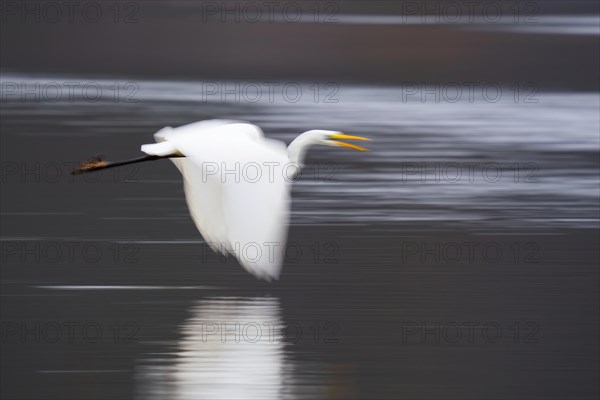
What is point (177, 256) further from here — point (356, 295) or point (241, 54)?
point (241, 54)

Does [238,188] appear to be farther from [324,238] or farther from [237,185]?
[324,238]

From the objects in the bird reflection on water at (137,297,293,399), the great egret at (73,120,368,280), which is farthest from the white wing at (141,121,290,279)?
the bird reflection on water at (137,297,293,399)

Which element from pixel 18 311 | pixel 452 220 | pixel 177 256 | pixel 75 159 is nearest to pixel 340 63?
pixel 75 159

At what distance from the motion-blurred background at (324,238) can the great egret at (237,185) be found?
56 centimetres

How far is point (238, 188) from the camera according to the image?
771cm

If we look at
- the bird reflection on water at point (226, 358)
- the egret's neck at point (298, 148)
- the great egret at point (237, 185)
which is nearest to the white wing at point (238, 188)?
the great egret at point (237, 185)

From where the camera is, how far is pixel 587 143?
50.2 ft

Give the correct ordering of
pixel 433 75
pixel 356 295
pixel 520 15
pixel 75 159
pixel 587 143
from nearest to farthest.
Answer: pixel 356 295 < pixel 75 159 < pixel 587 143 < pixel 433 75 < pixel 520 15

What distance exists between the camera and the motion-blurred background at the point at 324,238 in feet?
24.8

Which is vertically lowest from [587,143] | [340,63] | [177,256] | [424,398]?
[424,398]

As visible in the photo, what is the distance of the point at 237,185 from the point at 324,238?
9.45 ft

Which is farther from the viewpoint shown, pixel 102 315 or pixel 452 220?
pixel 452 220

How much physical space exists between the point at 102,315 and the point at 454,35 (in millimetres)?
19047

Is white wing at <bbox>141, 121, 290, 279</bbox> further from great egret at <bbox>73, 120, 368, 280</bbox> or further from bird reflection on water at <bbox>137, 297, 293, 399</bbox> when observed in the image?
bird reflection on water at <bbox>137, 297, 293, 399</bbox>
